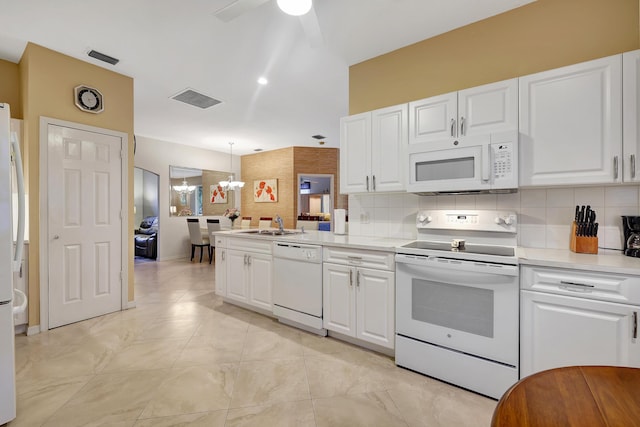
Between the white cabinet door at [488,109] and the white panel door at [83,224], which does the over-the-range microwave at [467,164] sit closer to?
the white cabinet door at [488,109]

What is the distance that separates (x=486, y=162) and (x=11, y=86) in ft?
14.9

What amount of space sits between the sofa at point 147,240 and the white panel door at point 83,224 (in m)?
3.61

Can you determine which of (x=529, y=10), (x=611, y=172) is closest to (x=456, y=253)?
(x=611, y=172)

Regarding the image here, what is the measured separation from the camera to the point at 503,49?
7.49ft

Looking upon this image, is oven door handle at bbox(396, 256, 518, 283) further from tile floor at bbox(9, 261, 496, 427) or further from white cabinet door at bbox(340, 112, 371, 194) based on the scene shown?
white cabinet door at bbox(340, 112, 371, 194)

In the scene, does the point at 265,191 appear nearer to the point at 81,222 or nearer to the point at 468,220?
the point at 81,222

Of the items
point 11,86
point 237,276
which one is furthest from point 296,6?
point 11,86

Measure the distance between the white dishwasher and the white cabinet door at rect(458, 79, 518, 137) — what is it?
5.03ft

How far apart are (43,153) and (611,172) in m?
4.47

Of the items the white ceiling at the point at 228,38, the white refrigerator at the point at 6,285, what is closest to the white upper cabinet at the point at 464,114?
the white ceiling at the point at 228,38

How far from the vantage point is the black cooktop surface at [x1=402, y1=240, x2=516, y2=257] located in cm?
190

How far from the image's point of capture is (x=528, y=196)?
7.07ft

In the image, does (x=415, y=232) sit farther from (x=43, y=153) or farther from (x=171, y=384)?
(x=43, y=153)

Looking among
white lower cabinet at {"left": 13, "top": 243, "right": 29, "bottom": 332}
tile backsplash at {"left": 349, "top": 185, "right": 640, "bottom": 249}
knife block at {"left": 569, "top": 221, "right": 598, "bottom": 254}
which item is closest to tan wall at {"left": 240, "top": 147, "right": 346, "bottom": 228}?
tile backsplash at {"left": 349, "top": 185, "right": 640, "bottom": 249}
